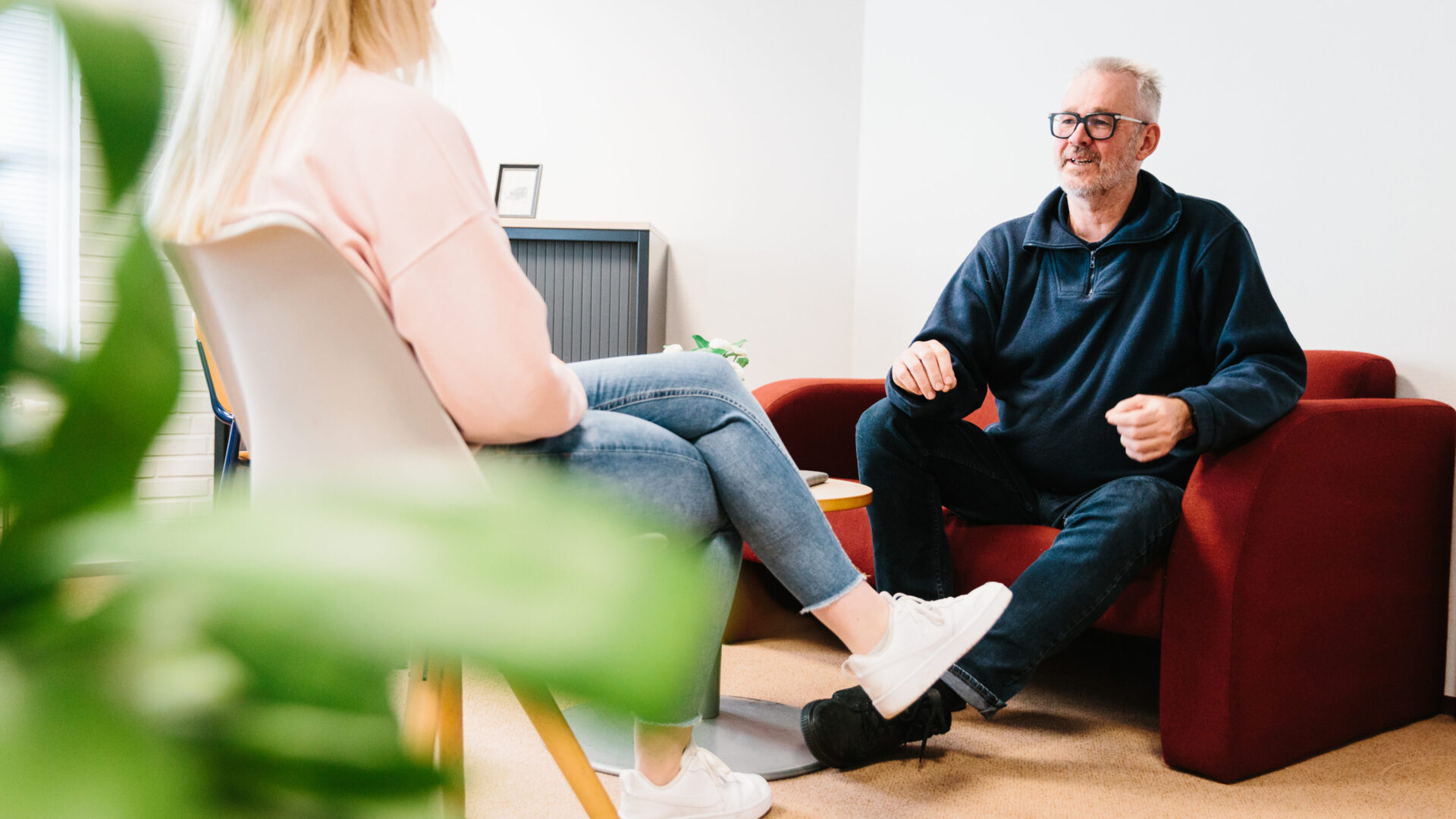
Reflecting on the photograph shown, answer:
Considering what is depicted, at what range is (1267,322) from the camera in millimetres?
1693

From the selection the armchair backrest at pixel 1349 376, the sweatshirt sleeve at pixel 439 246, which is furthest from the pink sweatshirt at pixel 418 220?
the armchair backrest at pixel 1349 376

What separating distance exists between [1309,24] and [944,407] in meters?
1.22

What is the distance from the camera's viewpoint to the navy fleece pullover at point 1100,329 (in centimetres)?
174

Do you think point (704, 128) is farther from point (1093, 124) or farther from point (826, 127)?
point (1093, 124)

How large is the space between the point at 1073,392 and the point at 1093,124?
0.51 meters

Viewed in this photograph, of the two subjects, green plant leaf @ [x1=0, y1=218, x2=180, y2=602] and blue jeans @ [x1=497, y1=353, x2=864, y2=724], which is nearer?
green plant leaf @ [x1=0, y1=218, x2=180, y2=602]

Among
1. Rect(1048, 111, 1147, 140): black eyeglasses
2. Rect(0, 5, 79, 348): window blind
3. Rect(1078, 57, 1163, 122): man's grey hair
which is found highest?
Rect(1078, 57, 1163, 122): man's grey hair

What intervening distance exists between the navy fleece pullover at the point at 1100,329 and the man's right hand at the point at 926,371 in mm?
35

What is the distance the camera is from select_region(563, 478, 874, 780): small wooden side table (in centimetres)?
153

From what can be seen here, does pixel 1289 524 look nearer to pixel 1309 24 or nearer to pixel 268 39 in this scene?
pixel 1309 24

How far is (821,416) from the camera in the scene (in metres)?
2.30

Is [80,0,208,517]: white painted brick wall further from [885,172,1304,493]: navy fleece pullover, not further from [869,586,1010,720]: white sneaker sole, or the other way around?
[885,172,1304,493]: navy fleece pullover

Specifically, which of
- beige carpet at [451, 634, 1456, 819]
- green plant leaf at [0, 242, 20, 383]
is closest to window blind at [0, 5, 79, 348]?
green plant leaf at [0, 242, 20, 383]

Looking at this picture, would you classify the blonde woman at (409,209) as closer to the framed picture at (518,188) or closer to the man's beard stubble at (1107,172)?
the man's beard stubble at (1107,172)
